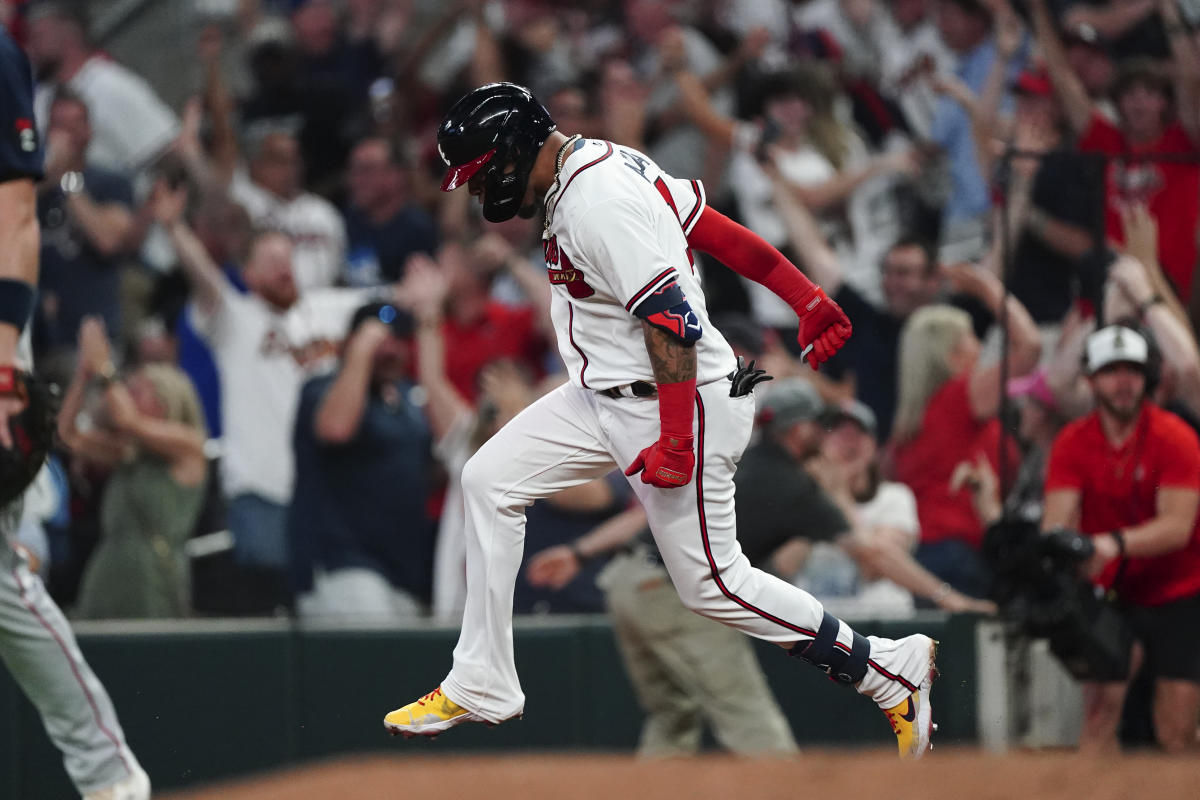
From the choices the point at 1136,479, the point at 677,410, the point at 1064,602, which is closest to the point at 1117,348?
the point at 1136,479

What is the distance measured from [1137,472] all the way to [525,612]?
2762 mm

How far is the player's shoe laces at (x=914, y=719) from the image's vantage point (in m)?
4.81

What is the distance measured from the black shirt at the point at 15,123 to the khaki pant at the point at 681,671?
2.88 m

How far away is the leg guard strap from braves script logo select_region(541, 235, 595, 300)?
118 cm

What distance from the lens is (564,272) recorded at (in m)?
4.51

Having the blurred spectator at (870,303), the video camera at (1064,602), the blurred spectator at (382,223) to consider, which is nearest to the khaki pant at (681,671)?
the video camera at (1064,602)

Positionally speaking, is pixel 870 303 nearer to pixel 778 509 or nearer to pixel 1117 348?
pixel 1117 348

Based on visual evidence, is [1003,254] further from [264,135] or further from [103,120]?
[103,120]

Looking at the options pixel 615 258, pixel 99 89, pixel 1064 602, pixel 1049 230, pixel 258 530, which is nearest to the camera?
pixel 615 258

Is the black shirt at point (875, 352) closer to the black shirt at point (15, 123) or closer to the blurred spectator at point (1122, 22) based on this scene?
the blurred spectator at point (1122, 22)

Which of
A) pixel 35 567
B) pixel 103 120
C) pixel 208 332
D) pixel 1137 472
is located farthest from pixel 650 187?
pixel 103 120

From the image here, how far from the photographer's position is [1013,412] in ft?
23.3

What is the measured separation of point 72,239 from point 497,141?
523 centimetres

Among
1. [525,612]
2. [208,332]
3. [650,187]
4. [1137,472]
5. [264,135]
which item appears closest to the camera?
[650,187]
